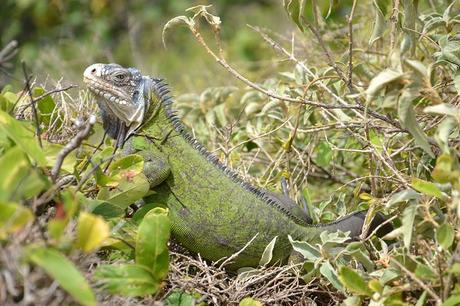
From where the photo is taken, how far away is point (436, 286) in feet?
9.17

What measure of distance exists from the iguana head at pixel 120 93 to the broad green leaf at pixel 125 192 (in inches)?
27.6

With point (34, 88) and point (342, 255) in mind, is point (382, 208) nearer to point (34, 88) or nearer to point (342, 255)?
point (342, 255)

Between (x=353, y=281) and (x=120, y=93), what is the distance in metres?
1.53

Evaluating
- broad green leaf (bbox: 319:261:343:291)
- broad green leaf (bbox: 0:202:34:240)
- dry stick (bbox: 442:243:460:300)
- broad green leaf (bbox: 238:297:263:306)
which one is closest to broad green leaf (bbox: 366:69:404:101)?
dry stick (bbox: 442:243:460:300)

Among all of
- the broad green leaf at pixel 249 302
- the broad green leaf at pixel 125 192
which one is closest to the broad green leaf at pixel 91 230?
the broad green leaf at pixel 125 192

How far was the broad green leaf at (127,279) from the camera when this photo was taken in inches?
99.1

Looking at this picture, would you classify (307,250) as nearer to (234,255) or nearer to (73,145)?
(234,255)

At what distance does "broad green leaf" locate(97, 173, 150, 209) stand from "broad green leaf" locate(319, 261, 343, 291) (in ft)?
2.47

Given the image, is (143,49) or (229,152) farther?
(143,49)

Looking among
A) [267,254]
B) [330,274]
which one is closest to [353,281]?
[330,274]

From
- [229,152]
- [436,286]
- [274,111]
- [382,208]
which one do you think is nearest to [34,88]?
[229,152]

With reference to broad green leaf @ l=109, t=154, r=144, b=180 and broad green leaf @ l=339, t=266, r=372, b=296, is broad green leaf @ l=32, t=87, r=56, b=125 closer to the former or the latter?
broad green leaf @ l=109, t=154, r=144, b=180

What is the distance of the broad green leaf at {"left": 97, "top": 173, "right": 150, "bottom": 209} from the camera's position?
10.2ft

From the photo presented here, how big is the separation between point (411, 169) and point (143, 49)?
7574mm
